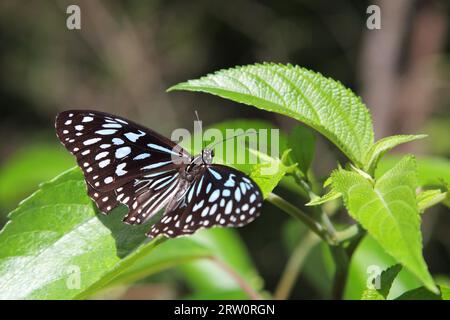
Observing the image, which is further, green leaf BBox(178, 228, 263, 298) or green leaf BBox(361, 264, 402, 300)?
green leaf BBox(178, 228, 263, 298)

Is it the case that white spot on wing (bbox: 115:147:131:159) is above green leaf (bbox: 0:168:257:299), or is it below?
above

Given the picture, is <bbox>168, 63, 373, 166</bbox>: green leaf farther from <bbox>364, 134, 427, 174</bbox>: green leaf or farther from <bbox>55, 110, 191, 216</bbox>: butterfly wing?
<bbox>55, 110, 191, 216</bbox>: butterfly wing

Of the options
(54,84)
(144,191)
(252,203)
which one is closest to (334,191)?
(252,203)

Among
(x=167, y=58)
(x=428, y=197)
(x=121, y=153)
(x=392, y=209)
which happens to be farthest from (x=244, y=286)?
(x=167, y=58)

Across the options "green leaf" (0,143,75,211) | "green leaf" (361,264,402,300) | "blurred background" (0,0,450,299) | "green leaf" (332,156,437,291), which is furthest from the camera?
"blurred background" (0,0,450,299)

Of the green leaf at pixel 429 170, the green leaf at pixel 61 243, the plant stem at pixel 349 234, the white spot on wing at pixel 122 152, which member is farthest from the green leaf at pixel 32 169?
the plant stem at pixel 349 234

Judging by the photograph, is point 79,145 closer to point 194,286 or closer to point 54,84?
point 194,286

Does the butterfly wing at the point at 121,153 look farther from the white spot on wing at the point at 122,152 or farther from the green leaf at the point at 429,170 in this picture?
the green leaf at the point at 429,170

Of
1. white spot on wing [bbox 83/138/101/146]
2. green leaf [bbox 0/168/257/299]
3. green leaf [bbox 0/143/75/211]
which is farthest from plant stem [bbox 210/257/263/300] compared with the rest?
green leaf [bbox 0/143/75/211]
